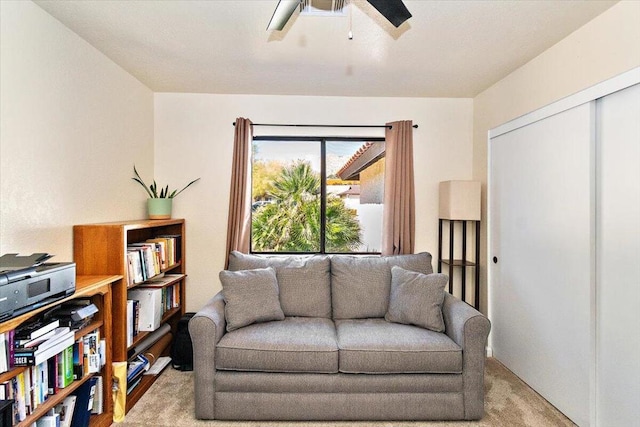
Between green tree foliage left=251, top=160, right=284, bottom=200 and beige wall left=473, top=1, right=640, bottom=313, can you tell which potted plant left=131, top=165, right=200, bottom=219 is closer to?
green tree foliage left=251, top=160, right=284, bottom=200

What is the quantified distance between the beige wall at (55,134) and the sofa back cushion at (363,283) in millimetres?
1924

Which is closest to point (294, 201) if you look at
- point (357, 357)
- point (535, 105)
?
point (357, 357)

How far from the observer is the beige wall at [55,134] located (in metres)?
1.76

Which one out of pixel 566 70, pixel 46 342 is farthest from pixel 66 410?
pixel 566 70

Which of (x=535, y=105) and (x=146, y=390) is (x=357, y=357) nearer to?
(x=146, y=390)

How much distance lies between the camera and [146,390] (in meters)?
2.52

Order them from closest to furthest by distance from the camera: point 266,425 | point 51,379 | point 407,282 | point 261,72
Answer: point 51,379 → point 266,425 → point 407,282 → point 261,72

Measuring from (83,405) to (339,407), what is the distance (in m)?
1.52

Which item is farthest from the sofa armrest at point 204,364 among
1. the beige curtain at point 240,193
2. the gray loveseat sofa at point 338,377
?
the beige curtain at point 240,193

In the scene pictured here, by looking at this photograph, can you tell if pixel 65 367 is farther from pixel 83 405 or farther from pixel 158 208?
pixel 158 208

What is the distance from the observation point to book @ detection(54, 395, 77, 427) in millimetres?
1840

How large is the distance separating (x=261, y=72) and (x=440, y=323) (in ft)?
8.04

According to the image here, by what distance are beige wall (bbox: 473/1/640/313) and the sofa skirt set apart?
141 cm

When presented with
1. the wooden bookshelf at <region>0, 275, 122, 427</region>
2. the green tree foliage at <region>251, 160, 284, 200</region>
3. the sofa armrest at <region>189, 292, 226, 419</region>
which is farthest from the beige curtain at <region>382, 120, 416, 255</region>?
the wooden bookshelf at <region>0, 275, 122, 427</region>
